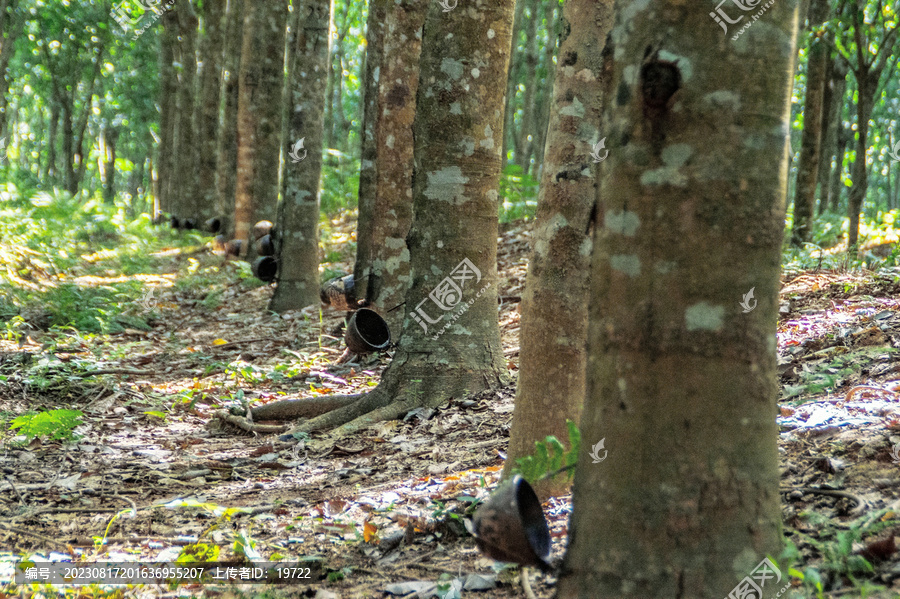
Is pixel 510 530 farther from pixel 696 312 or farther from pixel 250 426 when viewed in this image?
pixel 250 426

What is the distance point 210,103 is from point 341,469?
52.6 ft

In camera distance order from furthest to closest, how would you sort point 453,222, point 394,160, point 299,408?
point 394,160 < point 299,408 < point 453,222

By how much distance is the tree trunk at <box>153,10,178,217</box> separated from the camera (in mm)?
19781

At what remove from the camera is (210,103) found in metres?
17.7

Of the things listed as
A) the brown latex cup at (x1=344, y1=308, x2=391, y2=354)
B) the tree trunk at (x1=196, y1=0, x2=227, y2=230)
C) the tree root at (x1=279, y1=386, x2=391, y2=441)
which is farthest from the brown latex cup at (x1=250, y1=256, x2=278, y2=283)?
the tree trunk at (x1=196, y1=0, x2=227, y2=230)

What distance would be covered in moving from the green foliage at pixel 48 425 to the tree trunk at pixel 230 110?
10714 millimetres

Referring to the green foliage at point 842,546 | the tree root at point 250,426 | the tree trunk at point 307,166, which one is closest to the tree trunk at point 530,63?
the tree trunk at point 307,166

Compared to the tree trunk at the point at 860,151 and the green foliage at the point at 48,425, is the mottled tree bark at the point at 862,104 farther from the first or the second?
the green foliage at the point at 48,425

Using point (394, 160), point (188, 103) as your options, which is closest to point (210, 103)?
point (188, 103)

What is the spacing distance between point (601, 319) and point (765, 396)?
0.44 metres

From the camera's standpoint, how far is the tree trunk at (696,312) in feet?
5.43

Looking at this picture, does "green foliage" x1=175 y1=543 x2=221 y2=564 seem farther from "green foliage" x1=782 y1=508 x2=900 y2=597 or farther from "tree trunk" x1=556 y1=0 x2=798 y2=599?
"green foliage" x1=782 y1=508 x2=900 y2=597

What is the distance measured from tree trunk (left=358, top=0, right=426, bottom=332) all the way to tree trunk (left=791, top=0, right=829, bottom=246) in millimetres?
5778

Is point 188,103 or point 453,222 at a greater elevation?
point 188,103
